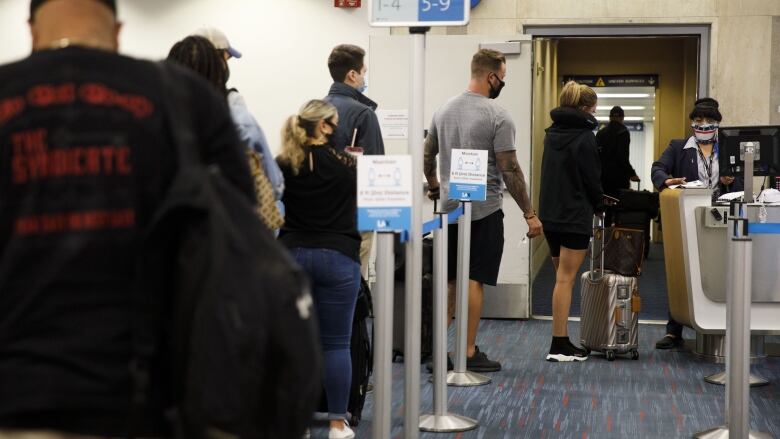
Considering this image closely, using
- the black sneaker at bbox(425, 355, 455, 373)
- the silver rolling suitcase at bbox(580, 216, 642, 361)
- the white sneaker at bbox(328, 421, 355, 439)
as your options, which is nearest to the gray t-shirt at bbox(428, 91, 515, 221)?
the black sneaker at bbox(425, 355, 455, 373)

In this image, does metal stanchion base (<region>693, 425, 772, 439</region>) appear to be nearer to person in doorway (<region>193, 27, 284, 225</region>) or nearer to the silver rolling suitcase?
the silver rolling suitcase

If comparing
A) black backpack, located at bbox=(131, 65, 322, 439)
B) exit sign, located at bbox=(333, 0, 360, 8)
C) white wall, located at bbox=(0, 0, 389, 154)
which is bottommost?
black backpack, located at bbox=(131, 65, 322, 439)

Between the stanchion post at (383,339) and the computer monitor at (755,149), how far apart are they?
2915mm

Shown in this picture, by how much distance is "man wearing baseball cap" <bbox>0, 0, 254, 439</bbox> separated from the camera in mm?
1477

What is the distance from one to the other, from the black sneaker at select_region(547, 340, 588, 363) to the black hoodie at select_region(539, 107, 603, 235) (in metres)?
0.69

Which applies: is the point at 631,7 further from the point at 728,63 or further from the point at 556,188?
the point at 556,188

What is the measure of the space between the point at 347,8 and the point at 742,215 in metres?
4.75

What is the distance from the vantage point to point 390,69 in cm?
791

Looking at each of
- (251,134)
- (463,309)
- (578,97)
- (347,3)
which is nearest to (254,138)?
(251,134)

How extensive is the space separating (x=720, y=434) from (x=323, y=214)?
194 centimetres

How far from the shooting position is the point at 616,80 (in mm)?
15367

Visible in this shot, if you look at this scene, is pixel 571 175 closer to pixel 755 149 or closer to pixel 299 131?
pixel 755 149

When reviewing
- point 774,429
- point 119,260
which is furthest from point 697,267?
point 119,260

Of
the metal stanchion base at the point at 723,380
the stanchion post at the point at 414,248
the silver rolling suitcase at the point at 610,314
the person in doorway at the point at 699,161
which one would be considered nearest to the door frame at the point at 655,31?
the person in doorway at the point at 699,161
